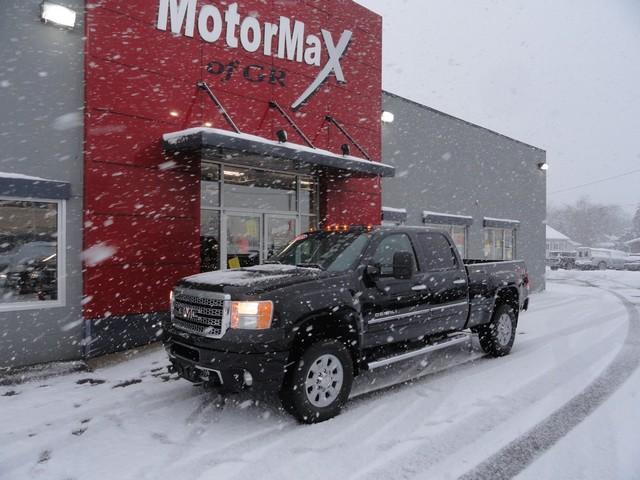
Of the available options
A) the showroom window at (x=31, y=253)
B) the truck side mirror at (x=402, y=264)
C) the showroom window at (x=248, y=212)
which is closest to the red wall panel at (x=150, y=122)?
the showroom window at (x=31, y=253)

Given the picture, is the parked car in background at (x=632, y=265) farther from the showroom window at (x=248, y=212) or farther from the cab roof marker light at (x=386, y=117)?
the showroom window at (x=248, y=212)

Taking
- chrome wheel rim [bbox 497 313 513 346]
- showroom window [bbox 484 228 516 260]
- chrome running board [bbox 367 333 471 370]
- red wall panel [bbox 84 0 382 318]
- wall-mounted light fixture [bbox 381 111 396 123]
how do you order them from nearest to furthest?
chrome running board [bbox 367 333 471 370] < chrome wheel rim [bbox 497 313 513 346] < red wall panel [bbox 84 0 382 318] < wall-mounted light fixture [bbox 381 111 396 123] < showroom window [bbox 484 228 516 260]

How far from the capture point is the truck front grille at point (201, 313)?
4.47 m

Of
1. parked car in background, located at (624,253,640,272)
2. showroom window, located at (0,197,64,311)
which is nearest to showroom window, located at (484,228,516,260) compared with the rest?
showroom window, located at (0,197,64,311)

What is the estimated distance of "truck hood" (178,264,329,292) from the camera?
4555 mm

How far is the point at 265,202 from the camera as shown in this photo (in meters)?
10.7

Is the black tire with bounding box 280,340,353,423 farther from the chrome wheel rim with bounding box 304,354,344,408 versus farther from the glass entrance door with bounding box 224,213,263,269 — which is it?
the glass entrance door with bounding box 224,213,263,269

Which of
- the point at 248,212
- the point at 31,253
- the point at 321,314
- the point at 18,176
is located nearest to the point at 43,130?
the point at 18,176

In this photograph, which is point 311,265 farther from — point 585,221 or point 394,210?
point 585,221

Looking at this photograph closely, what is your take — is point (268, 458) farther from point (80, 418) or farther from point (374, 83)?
point (374, 83)

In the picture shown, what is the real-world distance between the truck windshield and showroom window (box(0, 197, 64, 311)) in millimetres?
3681

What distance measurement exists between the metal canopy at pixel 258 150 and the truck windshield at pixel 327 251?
2.48 metres

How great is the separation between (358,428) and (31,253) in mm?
5774

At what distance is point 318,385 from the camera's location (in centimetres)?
469
